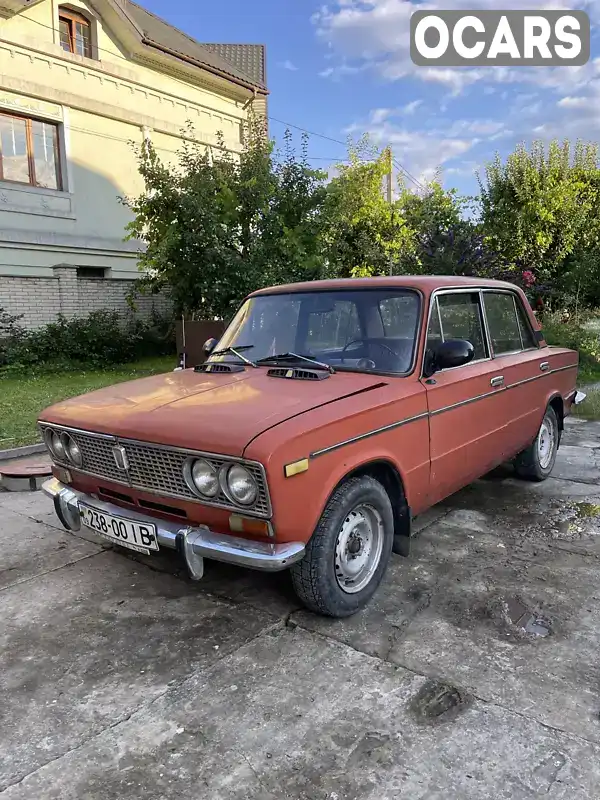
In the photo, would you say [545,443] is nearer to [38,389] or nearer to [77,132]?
[38,389]

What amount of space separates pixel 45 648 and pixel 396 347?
2551 millimetres

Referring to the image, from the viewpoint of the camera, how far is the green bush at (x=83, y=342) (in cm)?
1309

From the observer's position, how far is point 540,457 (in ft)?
18.1

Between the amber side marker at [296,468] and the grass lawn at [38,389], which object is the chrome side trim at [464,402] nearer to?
the amber side marker at [296,468]

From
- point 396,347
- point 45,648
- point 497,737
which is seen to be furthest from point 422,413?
point 45,648

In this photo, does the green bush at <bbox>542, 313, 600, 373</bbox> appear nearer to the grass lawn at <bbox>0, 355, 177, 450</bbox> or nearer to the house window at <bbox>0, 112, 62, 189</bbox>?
the grass lawn at <bbox>0, 355, 177, 450</bbox>

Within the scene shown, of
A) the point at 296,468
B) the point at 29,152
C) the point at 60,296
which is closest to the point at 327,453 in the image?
the point at 296,468

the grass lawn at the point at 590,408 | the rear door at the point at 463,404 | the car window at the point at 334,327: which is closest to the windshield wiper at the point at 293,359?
the car window at the point at 334,327

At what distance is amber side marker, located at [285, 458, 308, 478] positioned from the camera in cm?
265

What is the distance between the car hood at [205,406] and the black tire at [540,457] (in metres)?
2.49

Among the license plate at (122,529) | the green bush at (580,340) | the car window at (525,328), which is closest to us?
the license plate at (122,529)

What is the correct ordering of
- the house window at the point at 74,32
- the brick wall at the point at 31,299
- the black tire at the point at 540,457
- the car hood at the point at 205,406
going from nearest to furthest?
the car hood at the point at 205,406 < the black tire at the point at 540,457 < the brick wall at the point at 31,299 < the house window at the point at 74,32

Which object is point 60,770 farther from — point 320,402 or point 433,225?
point 433,225

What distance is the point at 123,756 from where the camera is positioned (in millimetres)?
2246
